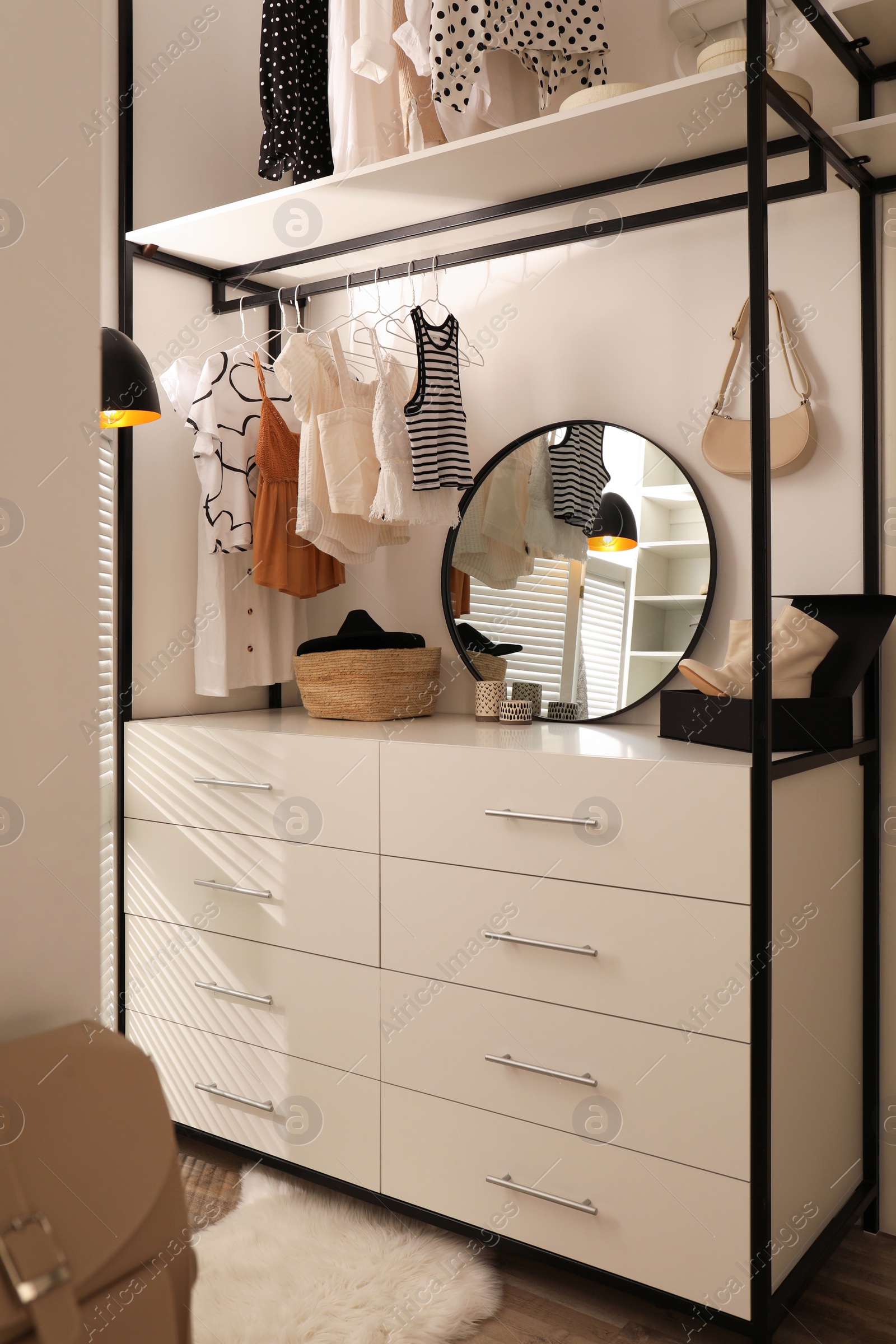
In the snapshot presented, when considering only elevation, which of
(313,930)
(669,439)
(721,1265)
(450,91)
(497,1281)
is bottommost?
(497,1281)

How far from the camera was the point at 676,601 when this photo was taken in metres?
2.11

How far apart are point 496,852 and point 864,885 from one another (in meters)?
0.74

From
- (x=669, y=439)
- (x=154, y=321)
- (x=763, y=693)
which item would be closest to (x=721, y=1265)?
(x=763, y=693)

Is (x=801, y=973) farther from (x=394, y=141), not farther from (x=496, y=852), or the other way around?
(x=394, y=141)

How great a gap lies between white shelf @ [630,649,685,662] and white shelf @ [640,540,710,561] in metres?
0.20

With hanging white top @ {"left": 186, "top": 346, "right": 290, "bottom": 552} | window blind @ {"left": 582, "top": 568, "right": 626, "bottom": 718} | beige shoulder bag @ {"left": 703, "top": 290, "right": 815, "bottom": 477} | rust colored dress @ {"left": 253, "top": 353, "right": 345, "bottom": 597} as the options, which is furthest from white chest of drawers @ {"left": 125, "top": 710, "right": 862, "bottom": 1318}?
beige shoulder bag @ {"left": 703, "top": 290, "right": 815, "bottom": 477}

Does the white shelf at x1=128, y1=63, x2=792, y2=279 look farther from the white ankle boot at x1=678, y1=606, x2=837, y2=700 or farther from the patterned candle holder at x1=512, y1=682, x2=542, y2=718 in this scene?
the patterned candle holder at x1=512, y1=682, x2=542, y2=718

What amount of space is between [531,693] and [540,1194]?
3.35ft

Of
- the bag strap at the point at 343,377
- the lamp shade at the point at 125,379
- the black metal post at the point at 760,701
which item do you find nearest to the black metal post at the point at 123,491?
the lamp shade at the point at 125,379

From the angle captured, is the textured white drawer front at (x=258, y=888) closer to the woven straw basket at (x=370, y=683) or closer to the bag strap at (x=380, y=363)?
the woven straw basket at (x=370, y=683)

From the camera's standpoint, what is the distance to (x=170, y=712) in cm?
242

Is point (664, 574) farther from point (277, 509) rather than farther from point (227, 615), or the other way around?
point (227, 615)

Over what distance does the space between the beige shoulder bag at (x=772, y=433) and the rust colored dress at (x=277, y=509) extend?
94 cm

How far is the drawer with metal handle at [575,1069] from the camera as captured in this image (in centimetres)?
153
